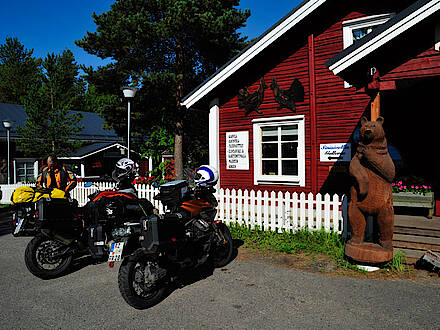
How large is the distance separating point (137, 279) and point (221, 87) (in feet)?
25.3

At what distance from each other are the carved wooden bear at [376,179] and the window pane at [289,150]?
4.44m

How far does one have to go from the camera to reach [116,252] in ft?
13.9

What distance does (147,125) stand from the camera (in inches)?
725

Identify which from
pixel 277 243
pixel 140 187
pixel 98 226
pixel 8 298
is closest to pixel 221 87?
pixel 140 187

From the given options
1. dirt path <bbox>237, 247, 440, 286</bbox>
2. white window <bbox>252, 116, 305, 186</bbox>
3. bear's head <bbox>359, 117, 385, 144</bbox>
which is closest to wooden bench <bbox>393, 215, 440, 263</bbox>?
dirt path <bbox>237, 247, 440, 286</bbox>

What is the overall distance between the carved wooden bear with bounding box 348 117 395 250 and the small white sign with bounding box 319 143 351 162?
3584 mm

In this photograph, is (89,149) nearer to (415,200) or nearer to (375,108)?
(415,200)

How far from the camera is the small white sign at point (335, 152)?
8.86 metres

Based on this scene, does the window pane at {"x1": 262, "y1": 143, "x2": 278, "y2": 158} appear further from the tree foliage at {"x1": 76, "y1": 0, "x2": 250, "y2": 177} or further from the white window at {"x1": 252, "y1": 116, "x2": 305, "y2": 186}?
the tree foliage at {"x1": 76, "y1": 0, "x2": 250, "y2": 177}

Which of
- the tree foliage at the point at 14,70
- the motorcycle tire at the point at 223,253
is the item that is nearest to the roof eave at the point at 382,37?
the motorcycle tire at the point at 223,253

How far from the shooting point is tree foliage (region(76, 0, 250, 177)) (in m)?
15.2

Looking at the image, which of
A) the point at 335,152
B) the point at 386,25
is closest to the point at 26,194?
the point at 386,25

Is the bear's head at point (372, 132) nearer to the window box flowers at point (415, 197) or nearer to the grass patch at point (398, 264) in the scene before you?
the grass patch at point (398, 264)

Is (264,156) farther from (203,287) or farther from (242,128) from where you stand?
(203,287)
